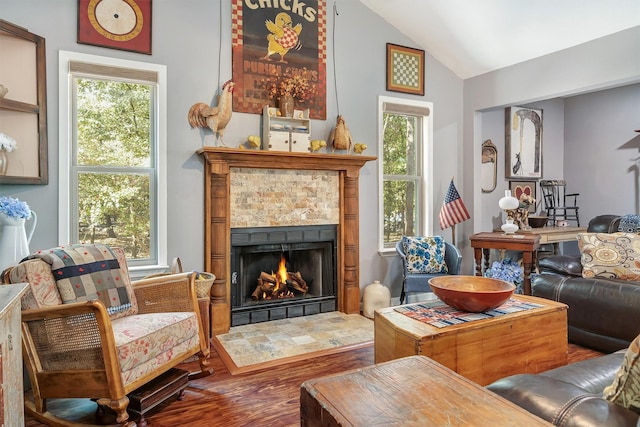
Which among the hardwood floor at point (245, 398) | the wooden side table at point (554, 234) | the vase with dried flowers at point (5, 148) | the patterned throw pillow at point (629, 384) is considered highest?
the vase with dried flowers at point (5, 148)

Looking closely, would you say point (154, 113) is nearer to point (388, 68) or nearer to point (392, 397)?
point (388, 68)

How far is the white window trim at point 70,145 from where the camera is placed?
9.88ft

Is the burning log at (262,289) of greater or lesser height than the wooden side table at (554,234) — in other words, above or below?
below

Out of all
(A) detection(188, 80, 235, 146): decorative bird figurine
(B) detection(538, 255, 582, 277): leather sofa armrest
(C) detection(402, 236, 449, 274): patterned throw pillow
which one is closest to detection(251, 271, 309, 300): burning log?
(C) detection(402, 236, 449, 274): patterned throw pillow

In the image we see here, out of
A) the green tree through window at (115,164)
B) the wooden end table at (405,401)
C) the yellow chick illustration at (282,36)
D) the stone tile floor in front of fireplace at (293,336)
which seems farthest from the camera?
the yellow chick illustration at (282,36)

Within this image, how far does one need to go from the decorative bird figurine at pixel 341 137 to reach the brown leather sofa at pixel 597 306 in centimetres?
208

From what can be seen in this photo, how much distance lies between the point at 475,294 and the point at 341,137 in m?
2.34

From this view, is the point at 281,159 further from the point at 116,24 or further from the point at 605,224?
the point at 605,224

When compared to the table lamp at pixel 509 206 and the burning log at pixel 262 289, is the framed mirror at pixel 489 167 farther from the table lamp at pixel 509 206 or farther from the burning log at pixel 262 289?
the burning log at pixel 262 289

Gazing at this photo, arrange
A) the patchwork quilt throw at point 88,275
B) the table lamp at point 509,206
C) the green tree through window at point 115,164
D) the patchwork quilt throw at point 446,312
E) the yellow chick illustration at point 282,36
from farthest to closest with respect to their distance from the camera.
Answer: the table lamp at point 509,206
the yellow chick illustration at point 282,36
the green tree through window at point 115,164
the patchwork quilt throw at point 88,275
the patchwork quilt throw at point 446,312

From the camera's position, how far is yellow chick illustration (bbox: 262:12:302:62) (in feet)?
12.3

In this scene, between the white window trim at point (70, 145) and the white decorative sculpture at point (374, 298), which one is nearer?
the white window trim at point (70, 145)

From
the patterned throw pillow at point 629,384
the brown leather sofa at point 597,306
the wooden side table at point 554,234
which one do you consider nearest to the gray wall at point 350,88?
the wooden side table at point 554,234

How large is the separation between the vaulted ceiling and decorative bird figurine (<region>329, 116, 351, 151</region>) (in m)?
1.36
